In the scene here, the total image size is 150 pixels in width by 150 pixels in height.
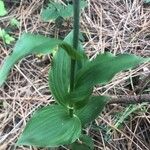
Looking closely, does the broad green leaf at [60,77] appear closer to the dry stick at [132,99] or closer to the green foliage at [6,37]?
the dry stick at [132,99]

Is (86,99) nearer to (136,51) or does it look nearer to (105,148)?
(105,148)

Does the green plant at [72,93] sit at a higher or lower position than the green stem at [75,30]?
lower

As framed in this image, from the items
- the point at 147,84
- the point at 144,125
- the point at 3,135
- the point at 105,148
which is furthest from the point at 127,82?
the point at 3,135

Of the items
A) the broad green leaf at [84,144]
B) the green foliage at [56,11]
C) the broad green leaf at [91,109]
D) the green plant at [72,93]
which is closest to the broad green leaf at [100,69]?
the green plant at [72,93]

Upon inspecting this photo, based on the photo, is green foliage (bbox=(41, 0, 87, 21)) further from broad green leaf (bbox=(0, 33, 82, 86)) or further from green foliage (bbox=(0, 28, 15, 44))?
broad green leaf (bbox=(0, 33, 82, 86))

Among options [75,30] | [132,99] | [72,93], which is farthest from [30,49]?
[132,99]

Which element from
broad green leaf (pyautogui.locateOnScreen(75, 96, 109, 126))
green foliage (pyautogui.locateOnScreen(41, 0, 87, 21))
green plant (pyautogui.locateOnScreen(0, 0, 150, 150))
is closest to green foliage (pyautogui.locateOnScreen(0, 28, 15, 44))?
green foliage (pyautogui.locateOnScreen(41, 0, 87, 21))
